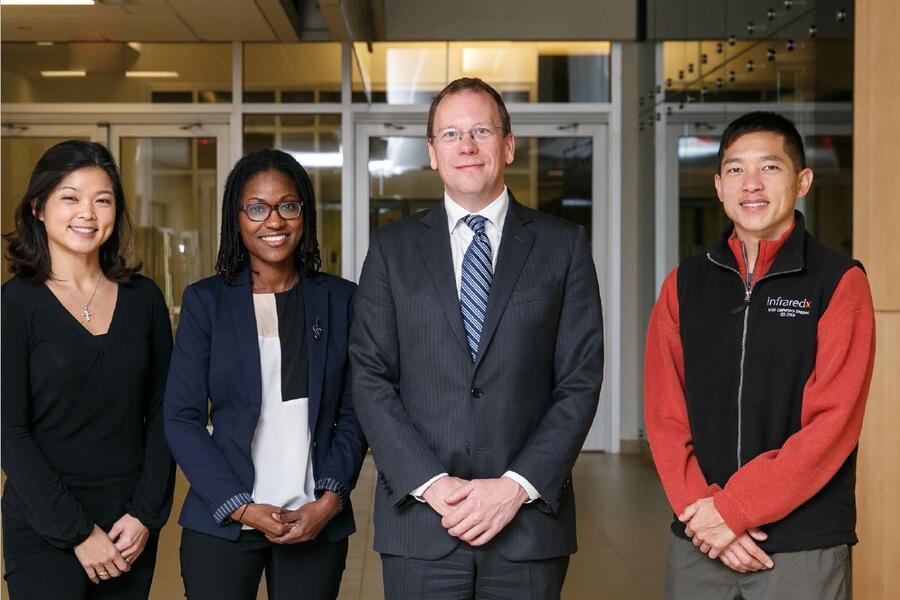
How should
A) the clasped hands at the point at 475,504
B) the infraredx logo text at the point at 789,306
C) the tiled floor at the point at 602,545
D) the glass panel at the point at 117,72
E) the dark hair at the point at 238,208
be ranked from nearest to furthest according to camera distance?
the clasped hands at the point at 475,504
the infraredx logo text at the point at 789,306
the dark hair at the point at 238,208
the tiled floor at the point at 602,545
the glass panel at the point at 117,72

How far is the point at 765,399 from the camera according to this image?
2432mm

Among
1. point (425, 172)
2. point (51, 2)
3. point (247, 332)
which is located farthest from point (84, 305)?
point (425, 172)

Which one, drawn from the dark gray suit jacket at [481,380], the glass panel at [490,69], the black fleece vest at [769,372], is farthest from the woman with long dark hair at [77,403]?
the glass panel at [490,69]

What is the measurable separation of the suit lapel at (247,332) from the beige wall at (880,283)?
1948 mm

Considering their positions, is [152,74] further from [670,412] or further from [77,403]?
[670,412]

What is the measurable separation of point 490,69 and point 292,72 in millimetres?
1705

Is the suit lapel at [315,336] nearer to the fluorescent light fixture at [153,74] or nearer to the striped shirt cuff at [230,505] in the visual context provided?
the striped shirt cuff at [230,505]

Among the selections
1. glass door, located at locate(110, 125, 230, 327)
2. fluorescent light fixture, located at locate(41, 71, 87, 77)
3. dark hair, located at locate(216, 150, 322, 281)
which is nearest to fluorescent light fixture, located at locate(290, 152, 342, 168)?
glass door, located at locate(110, 125, 230, 327)

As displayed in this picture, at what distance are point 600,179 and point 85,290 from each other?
280 inches

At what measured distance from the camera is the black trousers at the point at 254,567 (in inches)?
101

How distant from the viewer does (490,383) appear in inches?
94.7

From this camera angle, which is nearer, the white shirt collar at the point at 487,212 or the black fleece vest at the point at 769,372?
the black fleece vest at the point at 769,372

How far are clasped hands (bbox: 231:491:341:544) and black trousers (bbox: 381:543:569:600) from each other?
267 mm

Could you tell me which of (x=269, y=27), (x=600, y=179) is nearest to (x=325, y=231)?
(x=269, y=27)
